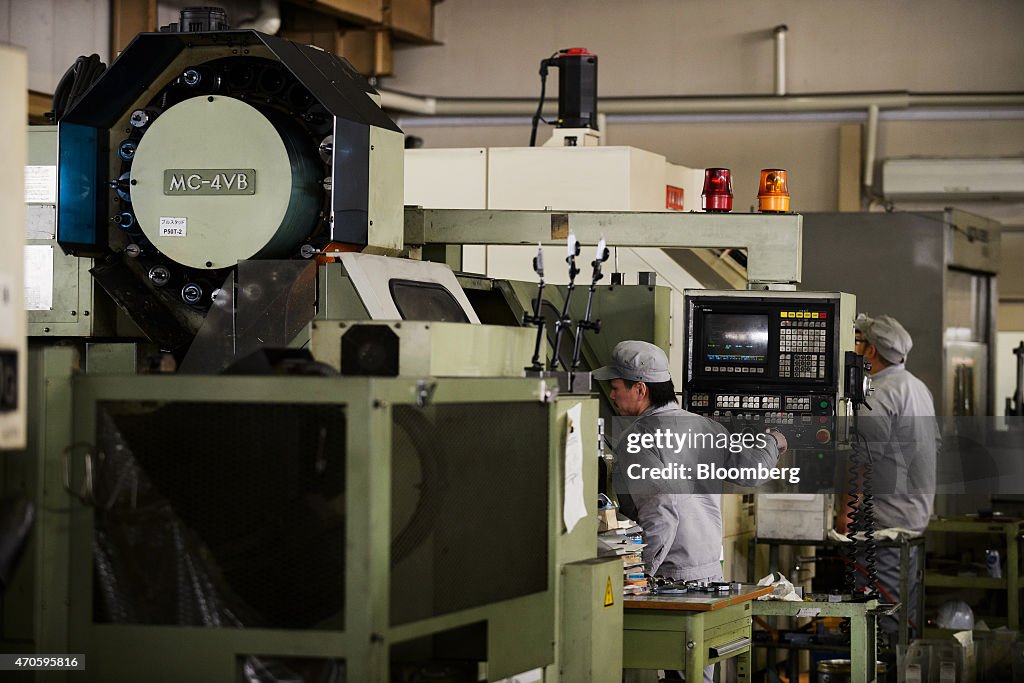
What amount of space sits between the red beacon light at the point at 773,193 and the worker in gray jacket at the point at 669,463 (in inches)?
21.8

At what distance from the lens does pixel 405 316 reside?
304 centimetres

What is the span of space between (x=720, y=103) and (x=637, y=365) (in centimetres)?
415

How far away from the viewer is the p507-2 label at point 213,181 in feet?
10.1

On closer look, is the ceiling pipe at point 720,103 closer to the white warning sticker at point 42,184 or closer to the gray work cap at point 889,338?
the gray work cap at point 889,338

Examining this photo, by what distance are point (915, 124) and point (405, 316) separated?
5409mm

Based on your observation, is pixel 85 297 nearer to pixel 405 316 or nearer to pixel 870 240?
pixel 405 316

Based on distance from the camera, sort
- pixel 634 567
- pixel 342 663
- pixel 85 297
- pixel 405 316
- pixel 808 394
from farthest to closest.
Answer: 1. pixel 808 394
2. pixel 634 567
3. pixel 85 297
4. pixel 405 316
5. pixel 342 663

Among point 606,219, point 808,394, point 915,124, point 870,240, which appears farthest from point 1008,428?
point 606,219

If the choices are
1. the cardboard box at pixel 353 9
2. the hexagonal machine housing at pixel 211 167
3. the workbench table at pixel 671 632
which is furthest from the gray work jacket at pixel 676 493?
the cardboard box at pixel 353 9

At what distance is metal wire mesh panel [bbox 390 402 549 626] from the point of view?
7.54 feet

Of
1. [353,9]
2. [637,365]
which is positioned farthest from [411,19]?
[637,365]

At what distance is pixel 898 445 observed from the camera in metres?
5.50

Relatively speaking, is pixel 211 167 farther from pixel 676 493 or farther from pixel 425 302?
pixel 676 493

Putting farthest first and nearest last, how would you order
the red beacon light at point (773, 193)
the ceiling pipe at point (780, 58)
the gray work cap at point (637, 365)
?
the ceiling pipe at point (780, 58) → the gray work cap at point (637, 365) → the red beacon light at point (773, 193)
